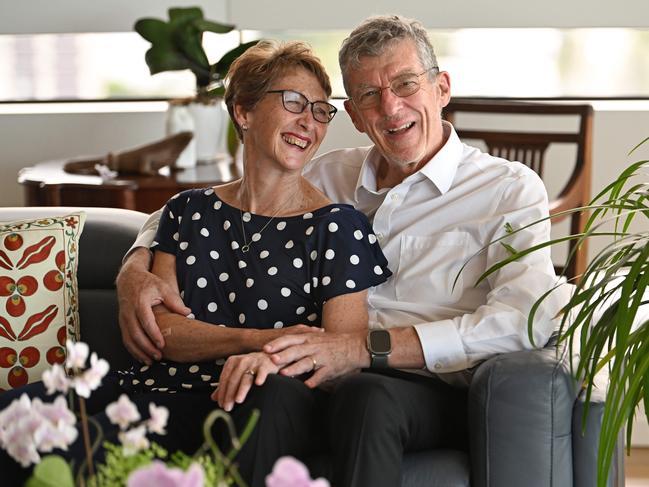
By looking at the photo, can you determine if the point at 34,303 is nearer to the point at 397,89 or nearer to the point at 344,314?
the point at 344,314

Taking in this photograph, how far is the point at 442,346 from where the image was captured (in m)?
2.18

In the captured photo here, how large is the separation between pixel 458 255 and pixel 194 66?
2009 millimetres

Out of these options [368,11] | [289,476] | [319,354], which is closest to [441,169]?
[319,354]

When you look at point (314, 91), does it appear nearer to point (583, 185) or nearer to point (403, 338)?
point (403, 338)

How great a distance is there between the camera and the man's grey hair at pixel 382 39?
94.5 inches

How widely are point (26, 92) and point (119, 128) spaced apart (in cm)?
47

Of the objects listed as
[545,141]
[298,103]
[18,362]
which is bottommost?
[18,362]

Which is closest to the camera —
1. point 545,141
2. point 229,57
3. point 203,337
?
point 203,337

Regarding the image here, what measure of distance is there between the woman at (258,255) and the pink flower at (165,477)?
3.60 ft

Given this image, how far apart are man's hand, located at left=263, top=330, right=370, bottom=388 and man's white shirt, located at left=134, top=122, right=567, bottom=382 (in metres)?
0.13

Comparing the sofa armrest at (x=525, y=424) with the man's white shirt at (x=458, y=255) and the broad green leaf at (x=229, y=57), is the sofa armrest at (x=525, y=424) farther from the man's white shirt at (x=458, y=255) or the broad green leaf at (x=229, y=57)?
the broad green leaf at (x=229, y=57)

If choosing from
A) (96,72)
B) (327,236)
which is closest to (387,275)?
(327,236)

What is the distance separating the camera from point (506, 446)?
2018 mm

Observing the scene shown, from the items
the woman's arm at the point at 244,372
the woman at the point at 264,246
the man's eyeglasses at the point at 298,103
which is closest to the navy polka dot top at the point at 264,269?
the woman at the point at 264,246
